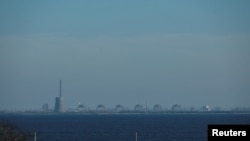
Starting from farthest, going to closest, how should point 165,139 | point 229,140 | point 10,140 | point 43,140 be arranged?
point 165,139
point 43,140
point 10,140
point 229,140

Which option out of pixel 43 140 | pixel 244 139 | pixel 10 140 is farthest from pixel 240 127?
pixel 43 140

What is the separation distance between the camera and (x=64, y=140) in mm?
86750

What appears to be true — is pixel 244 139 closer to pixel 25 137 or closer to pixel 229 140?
pixel 229 140

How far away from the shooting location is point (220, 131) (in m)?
34.7

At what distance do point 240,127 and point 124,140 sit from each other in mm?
53726

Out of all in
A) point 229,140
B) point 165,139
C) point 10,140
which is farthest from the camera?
point 165,139

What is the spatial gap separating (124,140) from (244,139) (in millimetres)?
53480

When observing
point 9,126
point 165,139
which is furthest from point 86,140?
point 9,126

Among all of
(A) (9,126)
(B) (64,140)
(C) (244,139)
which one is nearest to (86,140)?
(B) (64,140)

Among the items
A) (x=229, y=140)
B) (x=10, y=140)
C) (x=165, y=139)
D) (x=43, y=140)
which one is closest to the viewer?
(x=229, y=140)

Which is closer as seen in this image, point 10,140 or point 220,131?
point 220,131

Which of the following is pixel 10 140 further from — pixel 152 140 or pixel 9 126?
pixel 152 140

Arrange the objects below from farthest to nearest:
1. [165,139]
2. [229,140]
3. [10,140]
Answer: [165,139]
[10,140]
[229,140]

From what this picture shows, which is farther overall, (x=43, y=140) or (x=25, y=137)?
(x=43, y=140)
